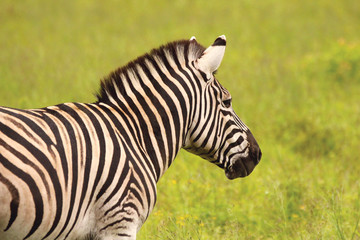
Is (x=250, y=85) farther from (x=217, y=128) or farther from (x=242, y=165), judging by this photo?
(x=217, y=128)

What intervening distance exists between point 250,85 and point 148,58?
6.60 m

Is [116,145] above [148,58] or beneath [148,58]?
beneath

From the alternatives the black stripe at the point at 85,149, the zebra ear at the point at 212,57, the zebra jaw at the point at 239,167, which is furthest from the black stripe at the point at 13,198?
the zebra jaw at the point at 239,167

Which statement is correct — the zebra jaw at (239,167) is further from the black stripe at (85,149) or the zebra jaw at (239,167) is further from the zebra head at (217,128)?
the black stripe at (85,149)

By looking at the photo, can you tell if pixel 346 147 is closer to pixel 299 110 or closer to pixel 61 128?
pixel 299 110

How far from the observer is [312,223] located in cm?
492

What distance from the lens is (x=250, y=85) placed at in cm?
999

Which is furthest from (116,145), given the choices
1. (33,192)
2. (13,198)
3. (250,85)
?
(250,85)

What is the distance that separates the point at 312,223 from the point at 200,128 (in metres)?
1.87

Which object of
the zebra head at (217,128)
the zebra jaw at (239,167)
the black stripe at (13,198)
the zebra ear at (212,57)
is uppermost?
the zebra ear at (212,57)

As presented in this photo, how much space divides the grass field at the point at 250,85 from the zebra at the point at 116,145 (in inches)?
31.7

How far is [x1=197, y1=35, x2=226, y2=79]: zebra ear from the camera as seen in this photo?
361cm

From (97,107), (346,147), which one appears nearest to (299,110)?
(346,147)

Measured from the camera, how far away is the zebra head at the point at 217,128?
12.0 ft
